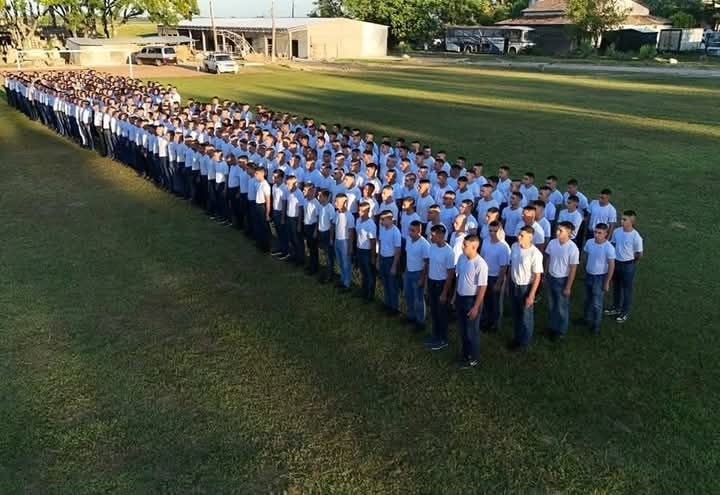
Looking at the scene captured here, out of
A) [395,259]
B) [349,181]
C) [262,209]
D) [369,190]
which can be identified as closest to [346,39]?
[262,209]

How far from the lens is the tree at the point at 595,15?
166 ft

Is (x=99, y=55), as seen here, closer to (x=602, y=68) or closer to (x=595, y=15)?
(x=602, y=68)

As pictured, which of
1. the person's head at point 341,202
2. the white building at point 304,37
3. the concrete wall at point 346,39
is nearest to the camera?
the person's head at point 341,202

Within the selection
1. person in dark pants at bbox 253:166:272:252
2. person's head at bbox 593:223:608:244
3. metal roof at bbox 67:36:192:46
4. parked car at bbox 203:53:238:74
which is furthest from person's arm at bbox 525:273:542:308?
metal roof at bbox 67:36:192:46

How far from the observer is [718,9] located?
57000 mm

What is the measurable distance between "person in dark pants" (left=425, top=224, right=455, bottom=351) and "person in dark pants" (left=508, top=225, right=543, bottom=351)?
72cm

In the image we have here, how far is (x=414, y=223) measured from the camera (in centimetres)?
680

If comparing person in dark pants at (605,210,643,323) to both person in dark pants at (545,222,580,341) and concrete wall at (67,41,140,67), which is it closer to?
person in dark pants at (545,222,580,341)

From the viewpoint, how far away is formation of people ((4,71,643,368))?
658cm

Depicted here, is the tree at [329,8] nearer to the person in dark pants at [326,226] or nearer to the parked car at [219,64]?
the parked car at [219,64]

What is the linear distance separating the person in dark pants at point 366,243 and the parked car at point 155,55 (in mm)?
43146

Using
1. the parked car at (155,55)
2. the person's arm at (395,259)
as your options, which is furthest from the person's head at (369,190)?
the parked car at (155,55)

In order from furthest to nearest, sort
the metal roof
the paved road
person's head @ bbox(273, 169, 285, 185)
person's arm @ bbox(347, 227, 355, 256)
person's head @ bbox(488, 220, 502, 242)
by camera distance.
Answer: the metal roof < the paved road < person's head @ bbox(273, 169, 285, 185) < person's arm @ bbox(347, 227, 355, 256) < person's head @ bbox(488, 220, 502, 242)

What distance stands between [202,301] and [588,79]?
3392cm
